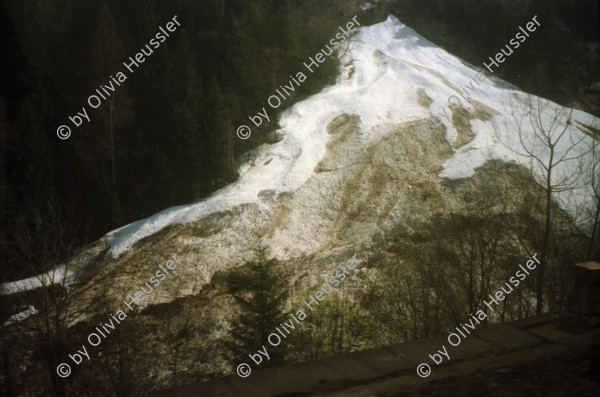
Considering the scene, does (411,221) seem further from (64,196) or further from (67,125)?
(67,125)

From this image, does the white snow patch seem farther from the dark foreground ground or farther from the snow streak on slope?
the dark foreground ground

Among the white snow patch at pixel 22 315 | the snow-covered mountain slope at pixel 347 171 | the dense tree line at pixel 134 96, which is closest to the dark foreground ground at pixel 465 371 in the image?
the snow-covered mountain slope at pixel 347 171

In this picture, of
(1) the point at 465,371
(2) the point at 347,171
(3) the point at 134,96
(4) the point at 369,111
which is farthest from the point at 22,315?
(4) the point at 369,111

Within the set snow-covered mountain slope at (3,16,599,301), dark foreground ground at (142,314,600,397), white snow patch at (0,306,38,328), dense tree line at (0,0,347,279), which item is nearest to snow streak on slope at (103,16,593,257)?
snow-covered mountain slope at (3,16,599,301)

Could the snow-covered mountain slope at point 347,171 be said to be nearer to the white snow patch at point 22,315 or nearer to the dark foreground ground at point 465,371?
the white snow patch at point 22,315

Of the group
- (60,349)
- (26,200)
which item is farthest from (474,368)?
(26,200)

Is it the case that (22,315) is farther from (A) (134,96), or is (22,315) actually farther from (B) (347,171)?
(B) (347,171)
